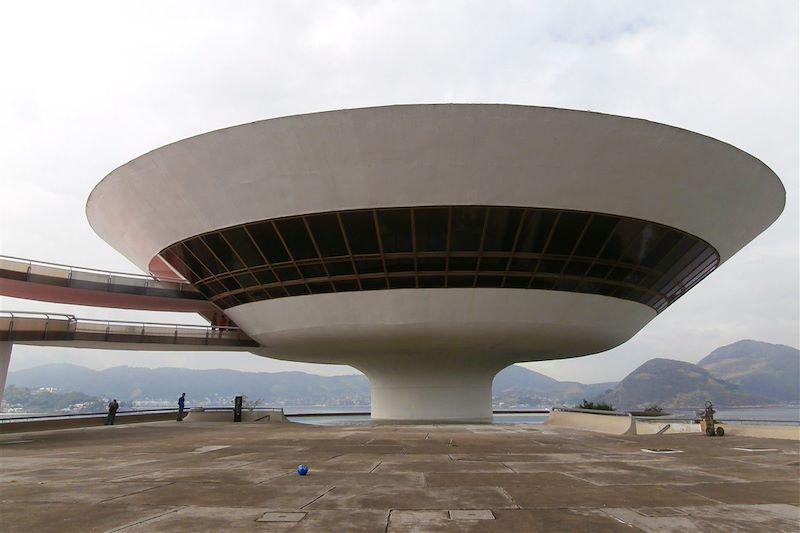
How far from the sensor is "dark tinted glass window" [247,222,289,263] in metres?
19.6

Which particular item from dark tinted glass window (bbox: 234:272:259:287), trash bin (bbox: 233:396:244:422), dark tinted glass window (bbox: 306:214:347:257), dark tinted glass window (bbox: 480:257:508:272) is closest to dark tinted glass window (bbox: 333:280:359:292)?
dark tinted glass window (bbox: 306:214:347:257)

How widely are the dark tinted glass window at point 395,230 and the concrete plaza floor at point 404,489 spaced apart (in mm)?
8036

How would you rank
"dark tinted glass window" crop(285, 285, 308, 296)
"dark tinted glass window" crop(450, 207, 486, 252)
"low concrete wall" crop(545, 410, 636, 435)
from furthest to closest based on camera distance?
"dark tinted glass window" crop(285, 285, 308, 296) → "low concrete wall" crop(545, 410, 636, 435) → "dark tinted glass window" crop(450, 207, 486, 252)

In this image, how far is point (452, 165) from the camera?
17453 mm

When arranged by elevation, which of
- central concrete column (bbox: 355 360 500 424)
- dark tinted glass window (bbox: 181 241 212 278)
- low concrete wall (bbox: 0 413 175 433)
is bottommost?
low concrete wall (bbox: 0 413 175 433)

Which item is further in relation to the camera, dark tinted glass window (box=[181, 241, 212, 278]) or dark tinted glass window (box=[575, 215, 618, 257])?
dark tinted glass window (box=[181, 241, 212, 278])

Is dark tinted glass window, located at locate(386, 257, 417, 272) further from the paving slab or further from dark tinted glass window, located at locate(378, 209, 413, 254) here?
the paving slab

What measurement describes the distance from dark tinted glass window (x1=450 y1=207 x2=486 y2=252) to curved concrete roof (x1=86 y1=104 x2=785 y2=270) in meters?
0.46

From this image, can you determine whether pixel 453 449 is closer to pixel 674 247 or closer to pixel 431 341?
pixel 431 341

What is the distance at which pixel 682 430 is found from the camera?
19.6 m

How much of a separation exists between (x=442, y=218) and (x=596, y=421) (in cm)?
1107

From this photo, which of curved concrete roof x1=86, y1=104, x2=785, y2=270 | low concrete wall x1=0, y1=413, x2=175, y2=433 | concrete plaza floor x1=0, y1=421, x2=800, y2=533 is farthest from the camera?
low concrete wall x1=0, y1=413, x2=175, y2=433

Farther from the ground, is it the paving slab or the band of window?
the band of window

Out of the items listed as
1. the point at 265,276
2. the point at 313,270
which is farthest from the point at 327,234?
the point at 265,276
